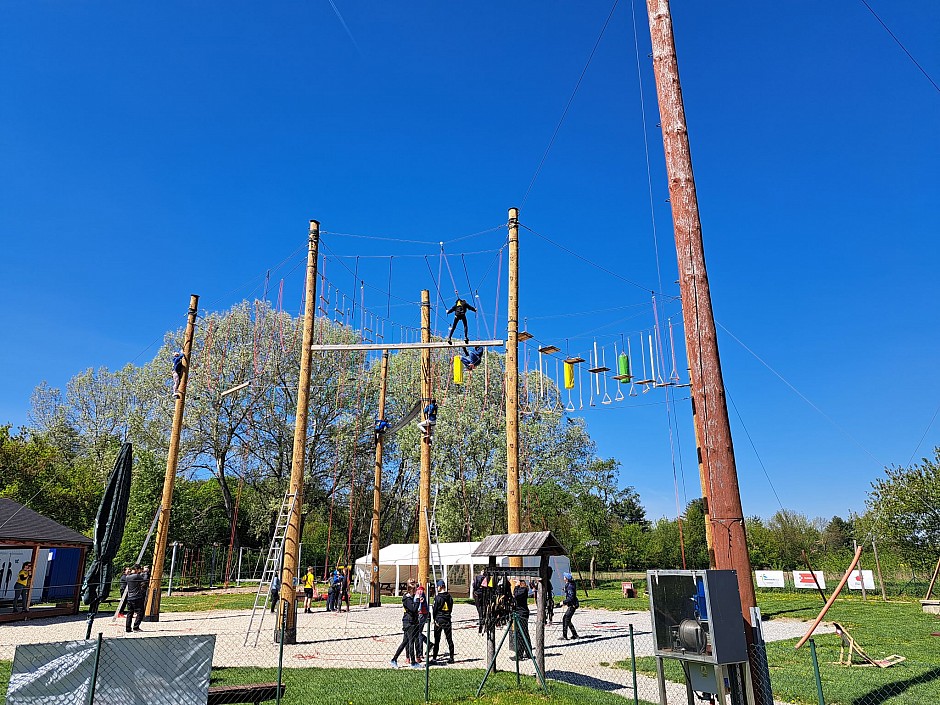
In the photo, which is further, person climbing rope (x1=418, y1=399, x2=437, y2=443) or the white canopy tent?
the white canopy tent

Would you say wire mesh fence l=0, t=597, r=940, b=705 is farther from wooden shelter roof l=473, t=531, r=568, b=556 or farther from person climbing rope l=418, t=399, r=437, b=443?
person climbing rope l=418, t=399, r=437, b=443

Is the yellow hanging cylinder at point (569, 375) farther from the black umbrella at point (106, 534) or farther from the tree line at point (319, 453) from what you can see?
the tree line at point (319, 453)

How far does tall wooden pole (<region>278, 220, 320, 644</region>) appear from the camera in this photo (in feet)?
44.4

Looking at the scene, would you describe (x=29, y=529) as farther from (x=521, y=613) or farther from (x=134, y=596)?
(x=521, y=613)

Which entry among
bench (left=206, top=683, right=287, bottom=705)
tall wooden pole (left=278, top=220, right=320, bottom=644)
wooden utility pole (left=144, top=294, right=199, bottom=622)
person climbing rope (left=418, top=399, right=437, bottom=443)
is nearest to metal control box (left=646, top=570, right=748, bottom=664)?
bench (left=206, top=683, right=287, bottom=705)

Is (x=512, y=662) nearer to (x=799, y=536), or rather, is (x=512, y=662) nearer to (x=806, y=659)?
(x=806, y=659)

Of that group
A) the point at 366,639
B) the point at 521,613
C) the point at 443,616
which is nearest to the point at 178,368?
the point at 366,639

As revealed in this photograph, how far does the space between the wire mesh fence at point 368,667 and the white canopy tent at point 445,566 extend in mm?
10639

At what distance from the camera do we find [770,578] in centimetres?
3519

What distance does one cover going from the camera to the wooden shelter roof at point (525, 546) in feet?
35.9

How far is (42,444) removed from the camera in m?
38.7

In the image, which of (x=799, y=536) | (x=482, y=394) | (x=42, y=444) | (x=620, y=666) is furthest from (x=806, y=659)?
(x=799, y=536)

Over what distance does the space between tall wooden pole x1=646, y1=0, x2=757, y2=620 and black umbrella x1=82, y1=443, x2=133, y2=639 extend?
30.2 feet

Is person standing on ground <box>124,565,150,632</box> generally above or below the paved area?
above
